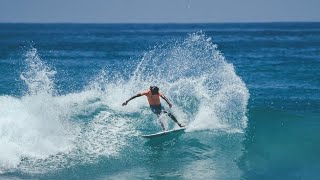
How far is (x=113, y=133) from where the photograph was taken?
1675 centimetres

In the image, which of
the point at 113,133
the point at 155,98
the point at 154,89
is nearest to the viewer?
the point at 154,89

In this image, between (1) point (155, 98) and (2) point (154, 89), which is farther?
(1) point (155, 98)

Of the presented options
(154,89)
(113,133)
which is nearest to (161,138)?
(154,89)

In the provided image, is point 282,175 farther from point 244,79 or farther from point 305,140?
point 244,79

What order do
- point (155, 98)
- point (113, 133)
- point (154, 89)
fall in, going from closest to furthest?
point (154, 89), point (155, 98), point (113, 133)

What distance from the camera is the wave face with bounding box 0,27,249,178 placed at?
13492mm

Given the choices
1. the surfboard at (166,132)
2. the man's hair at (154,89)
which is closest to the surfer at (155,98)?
the man's hair at (154,89)

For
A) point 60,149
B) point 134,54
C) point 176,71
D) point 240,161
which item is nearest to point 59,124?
point 60,149

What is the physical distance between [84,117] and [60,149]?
13.6 ft

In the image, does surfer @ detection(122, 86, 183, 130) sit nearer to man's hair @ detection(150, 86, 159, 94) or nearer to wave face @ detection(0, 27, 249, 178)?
man's hair @ detection(150, 86, 159, 94)

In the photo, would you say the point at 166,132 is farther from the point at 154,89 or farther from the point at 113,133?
the point at 113,133

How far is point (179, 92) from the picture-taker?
22.3 m

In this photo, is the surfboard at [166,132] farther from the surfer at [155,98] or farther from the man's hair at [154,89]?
the man's hair at [154,89]

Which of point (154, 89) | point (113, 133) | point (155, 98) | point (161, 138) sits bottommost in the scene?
point (161, 138)
